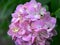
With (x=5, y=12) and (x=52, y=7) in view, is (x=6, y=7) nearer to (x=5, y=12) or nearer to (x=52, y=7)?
(x=5, y=12)

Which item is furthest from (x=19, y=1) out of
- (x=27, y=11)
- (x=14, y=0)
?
(x=27, y=11)

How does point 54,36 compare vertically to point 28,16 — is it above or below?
below

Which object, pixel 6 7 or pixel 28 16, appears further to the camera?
pixel 6 7

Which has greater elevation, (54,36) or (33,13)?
(33,13)

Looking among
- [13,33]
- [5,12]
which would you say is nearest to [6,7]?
[5,12]

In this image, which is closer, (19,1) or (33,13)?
(33,13)

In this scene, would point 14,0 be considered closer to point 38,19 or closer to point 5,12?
point 5,12
